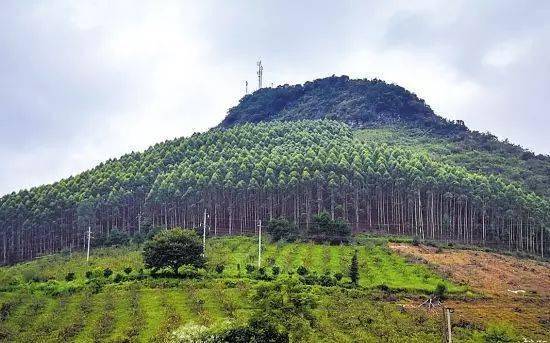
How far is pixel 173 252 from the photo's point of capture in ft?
268

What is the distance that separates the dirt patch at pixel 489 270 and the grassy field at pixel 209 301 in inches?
148

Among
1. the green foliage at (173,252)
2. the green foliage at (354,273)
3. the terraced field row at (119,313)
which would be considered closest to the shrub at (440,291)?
the green foliage at (354,273)

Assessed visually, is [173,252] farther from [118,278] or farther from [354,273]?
[354,273]

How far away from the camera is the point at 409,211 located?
431 ft

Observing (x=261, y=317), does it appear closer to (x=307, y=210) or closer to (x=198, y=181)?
(x=307, y=210)

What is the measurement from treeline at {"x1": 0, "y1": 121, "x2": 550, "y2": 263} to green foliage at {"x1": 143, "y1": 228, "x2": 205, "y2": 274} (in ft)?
132

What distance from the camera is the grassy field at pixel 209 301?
59688 millimetres

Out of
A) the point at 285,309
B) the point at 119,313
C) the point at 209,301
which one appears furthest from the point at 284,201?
the point at 285,309

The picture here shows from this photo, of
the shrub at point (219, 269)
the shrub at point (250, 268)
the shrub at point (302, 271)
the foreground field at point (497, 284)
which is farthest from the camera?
the shrub at point (250, 268)

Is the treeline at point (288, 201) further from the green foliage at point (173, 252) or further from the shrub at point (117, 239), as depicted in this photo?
the green foliage at point (173, 252)

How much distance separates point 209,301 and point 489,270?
46.5 m

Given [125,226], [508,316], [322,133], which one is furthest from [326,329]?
[322,133]

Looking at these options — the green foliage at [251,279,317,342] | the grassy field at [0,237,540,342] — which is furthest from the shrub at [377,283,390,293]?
the green foliage at [251,279,317,342]

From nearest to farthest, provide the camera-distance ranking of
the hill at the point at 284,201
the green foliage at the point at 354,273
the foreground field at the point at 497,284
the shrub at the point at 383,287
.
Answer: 1. the foreground field at the point at 497,284
2. the shrub at the point at 383,287
3. the green foliage at the point at 354,273
4. the hill at the point at 284,201
